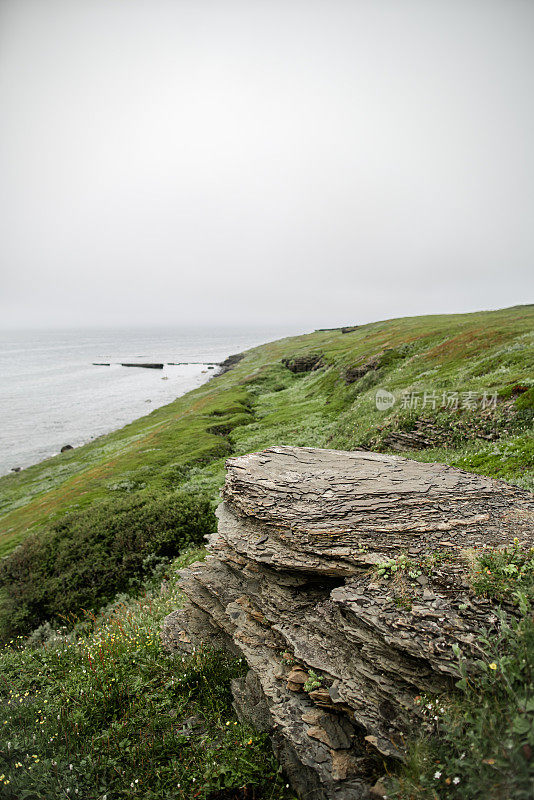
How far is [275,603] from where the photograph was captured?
26.8 ft

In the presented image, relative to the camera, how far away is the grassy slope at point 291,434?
850 inches

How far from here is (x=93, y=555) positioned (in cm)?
1702

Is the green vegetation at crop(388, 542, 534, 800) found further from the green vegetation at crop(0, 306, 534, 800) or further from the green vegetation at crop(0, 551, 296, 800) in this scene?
the green vegetation at crop(0, 551, 296, 800)

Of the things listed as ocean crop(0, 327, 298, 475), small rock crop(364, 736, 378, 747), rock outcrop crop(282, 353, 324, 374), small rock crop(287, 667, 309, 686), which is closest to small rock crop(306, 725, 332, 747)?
small rock crop(287, 667, 309, 686)

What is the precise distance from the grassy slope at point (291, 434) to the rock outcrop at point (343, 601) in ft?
17.2

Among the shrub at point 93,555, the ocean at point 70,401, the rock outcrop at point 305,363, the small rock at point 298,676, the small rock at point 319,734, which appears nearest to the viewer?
the small rock at point 319,734

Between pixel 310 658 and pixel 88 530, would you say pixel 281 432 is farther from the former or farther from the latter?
pixel 310 658

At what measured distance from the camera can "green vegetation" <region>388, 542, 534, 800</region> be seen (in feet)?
11.7

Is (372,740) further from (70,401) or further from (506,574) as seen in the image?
(70,401)

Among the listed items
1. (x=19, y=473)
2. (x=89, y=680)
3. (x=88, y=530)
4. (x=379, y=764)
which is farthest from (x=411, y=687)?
(x=19, y=473)

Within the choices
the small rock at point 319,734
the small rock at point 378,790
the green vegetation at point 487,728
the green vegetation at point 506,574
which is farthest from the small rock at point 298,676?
the green vegetation at point 506,574

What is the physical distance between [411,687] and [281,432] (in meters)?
31.5

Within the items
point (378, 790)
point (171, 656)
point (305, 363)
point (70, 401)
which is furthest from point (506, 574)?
point (70, 401)

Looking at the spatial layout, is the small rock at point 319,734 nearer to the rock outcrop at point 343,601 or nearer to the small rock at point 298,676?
the rock outcrop at point 343,601
